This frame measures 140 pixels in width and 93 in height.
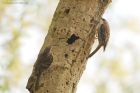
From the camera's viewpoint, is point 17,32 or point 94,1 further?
point 17,32

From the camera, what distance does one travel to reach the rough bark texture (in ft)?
7.41

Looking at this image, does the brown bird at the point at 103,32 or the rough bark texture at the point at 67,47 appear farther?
the brown bird at the point at 103,32

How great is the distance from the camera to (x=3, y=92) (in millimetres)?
3738

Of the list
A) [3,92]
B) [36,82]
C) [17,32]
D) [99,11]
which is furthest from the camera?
[17,32]

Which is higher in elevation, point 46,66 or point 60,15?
point 60,15

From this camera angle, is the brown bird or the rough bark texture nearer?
the rough bark texture

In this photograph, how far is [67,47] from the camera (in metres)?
2.30

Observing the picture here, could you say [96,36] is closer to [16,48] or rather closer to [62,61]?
[62,61]

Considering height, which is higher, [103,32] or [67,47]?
[103,32]

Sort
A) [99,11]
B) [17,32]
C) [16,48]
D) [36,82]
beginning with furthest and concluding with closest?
[16,48], [17,32], [99,11], [36,82]

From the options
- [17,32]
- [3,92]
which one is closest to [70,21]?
[3,92]

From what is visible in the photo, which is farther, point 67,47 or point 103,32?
point 103,32

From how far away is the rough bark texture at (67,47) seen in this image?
7.41 feet

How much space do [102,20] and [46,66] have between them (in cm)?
43
